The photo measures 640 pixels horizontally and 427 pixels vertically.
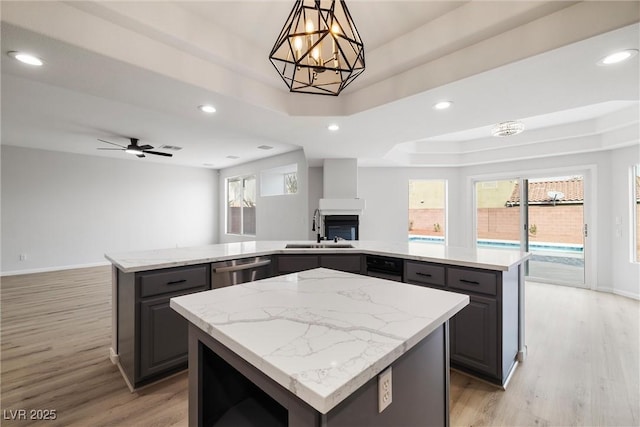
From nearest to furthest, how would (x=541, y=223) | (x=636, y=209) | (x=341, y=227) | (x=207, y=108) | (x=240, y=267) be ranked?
(x=240, y=267) → (x=207, y=108) → (x=636, y=209) → (x=341, y=227) → (x=541, y=223)

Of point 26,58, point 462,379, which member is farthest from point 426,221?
point 26,58

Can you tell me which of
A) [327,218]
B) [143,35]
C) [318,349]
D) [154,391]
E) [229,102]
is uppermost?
[143,35]

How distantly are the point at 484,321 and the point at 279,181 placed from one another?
5224 millimetres

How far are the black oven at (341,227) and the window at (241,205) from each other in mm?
3043

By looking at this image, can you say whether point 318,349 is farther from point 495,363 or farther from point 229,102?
point 229,102

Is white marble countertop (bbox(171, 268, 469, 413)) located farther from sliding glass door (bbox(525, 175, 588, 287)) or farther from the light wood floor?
sliding glass door (bbox(525, 175, 588, 287))

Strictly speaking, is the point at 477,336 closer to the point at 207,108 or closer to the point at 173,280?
the point at 173,280

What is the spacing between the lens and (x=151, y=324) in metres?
2.01

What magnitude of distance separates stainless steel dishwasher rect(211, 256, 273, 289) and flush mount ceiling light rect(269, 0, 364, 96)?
161 cm

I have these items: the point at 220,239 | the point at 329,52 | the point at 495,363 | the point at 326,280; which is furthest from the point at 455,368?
the point at 220,239

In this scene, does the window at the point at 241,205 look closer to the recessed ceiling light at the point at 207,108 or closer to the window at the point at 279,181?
the window at the point at 279,181

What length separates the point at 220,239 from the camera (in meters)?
8.43

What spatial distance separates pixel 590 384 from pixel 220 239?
8195mm

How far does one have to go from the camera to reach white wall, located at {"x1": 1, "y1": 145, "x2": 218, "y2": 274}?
5.59 metres
